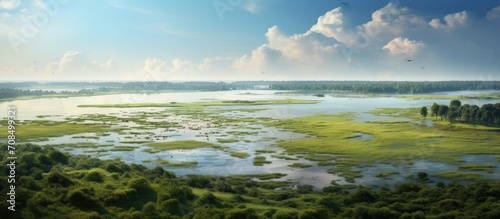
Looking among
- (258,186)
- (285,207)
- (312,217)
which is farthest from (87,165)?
(312,217)

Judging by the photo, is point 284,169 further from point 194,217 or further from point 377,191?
point 194,217

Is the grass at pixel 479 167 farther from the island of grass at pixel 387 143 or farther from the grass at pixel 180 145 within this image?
the grass at pixel 180 145

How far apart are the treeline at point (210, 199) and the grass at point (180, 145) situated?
86.7 ft

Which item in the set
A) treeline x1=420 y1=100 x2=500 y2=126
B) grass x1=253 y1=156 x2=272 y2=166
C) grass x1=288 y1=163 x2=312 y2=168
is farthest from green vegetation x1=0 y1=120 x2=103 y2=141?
treeline x1=420 y1=100 x2=500 y2=126

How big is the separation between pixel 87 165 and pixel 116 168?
506 cm

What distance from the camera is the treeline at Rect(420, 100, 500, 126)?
100 metres

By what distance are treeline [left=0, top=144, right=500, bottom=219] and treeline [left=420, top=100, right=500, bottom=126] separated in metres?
64.9

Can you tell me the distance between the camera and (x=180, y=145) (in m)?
76.7

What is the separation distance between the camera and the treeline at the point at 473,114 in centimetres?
10031

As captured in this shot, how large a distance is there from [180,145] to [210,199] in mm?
39006

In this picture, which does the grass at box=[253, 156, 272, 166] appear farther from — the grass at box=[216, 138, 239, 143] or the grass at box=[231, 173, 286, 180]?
the grass at box=[216, 138, 239, 143]

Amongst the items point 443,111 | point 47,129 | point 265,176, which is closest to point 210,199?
point 265,176

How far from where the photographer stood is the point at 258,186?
49.2 metres

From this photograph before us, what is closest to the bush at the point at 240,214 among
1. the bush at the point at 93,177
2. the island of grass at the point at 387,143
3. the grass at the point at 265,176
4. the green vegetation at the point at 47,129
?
the bush at the point at 93,177
